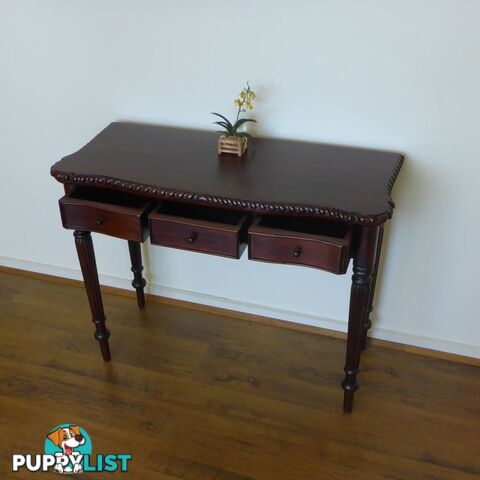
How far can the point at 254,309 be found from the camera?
7.49ft

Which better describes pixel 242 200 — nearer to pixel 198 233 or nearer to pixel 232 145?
pixel 198 233

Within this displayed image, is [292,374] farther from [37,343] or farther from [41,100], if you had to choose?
[41,100]

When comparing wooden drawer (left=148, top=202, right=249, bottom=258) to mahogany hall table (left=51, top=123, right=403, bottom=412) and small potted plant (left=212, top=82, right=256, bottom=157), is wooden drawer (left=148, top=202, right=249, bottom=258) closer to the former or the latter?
mahogany hall table (left=51, top=123, right=403, bottom=412)

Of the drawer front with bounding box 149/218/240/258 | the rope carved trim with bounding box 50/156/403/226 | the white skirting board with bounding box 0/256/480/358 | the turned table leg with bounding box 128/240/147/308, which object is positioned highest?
the rope carved trim with bounding box 50/156/403/226

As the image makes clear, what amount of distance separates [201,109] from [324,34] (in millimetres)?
488

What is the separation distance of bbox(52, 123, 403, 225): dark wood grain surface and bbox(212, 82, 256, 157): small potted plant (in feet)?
0.11

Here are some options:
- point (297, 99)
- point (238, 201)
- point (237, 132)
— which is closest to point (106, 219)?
point (238, 201)

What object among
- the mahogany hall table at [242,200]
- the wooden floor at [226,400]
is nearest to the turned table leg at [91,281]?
the mahogany hall table at [242,200]

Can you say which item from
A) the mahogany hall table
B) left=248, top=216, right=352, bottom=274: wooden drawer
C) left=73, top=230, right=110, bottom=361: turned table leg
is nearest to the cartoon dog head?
left=73, top=230, right=110, bottom=361: turned table leg

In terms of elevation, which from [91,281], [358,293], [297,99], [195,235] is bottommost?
[91,281]

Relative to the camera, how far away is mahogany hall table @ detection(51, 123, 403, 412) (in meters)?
1.50

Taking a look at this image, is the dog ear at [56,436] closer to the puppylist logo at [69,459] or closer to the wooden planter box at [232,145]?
the puppylist logo at [69,459]

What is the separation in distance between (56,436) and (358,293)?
1070 millimetres

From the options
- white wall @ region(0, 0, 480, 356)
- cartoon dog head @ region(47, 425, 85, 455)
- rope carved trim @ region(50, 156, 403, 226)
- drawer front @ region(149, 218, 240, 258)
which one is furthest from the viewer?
cartoon dog head @ region(47, 425, 85, 455)
